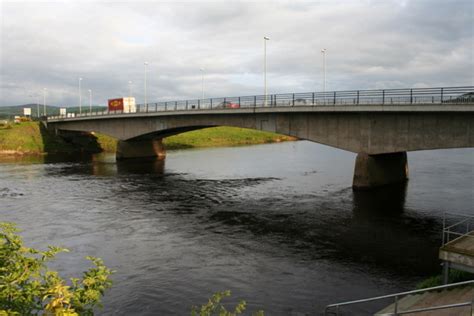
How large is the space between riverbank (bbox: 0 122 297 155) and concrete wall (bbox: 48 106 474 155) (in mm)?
38091

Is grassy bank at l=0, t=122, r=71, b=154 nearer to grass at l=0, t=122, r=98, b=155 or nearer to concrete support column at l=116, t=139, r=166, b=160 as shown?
grass at l=0, t=122, r=98, b=155

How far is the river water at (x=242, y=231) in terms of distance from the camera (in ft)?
53.1

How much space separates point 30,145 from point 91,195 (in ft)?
158

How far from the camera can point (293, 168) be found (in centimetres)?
5238

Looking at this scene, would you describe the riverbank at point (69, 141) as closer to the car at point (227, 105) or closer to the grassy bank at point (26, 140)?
the grassy bank at point (26, 140)

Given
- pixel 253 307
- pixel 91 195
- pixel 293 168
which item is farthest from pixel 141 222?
pixel 293 168

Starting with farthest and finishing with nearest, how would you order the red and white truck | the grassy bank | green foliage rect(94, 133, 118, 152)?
green foliage rect(94, 133, 118, 152)
the grassy bank
the red and white truck

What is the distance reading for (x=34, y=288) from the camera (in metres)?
6.73

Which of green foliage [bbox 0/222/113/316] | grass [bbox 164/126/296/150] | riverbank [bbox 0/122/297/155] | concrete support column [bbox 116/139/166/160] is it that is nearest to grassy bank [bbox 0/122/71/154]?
riverbank [bbox 0/122/297/155]

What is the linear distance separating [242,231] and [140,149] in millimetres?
46556

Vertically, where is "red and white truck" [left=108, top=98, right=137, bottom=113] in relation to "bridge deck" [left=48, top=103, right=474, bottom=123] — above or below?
above

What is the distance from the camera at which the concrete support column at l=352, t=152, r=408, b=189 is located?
3550cm

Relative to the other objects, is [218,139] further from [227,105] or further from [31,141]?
[227,105]

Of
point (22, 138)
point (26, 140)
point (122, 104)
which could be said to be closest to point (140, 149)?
point (122, 104)
